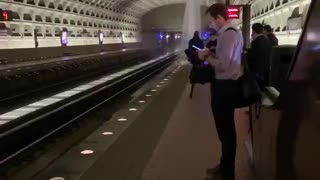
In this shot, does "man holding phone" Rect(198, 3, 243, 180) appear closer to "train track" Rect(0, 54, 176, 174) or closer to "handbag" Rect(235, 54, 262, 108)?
"handbag" Rect(235, 54, 262, 108)

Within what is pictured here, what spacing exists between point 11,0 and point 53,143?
73.8 feet

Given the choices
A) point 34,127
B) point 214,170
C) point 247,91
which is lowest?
point 34,127

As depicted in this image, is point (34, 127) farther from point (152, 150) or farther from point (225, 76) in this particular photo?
point (225, 76)

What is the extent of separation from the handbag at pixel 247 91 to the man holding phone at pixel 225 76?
0.04m

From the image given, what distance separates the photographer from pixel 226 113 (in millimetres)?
4145

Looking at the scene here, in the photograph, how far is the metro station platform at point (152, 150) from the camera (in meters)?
5.12

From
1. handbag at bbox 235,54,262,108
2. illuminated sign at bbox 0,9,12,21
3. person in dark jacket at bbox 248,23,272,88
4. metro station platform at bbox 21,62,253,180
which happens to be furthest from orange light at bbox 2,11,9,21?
handbag at bbox 235,54,262,108

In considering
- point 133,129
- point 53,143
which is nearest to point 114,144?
point 133,129

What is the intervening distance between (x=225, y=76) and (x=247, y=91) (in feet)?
0.87

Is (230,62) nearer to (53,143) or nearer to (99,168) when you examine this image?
(99,168)

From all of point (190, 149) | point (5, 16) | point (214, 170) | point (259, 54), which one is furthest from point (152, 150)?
point (5, 16)

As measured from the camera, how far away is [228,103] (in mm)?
4113

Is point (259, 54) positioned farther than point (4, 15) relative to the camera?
No

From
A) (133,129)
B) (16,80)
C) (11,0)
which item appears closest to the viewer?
(133,129)
